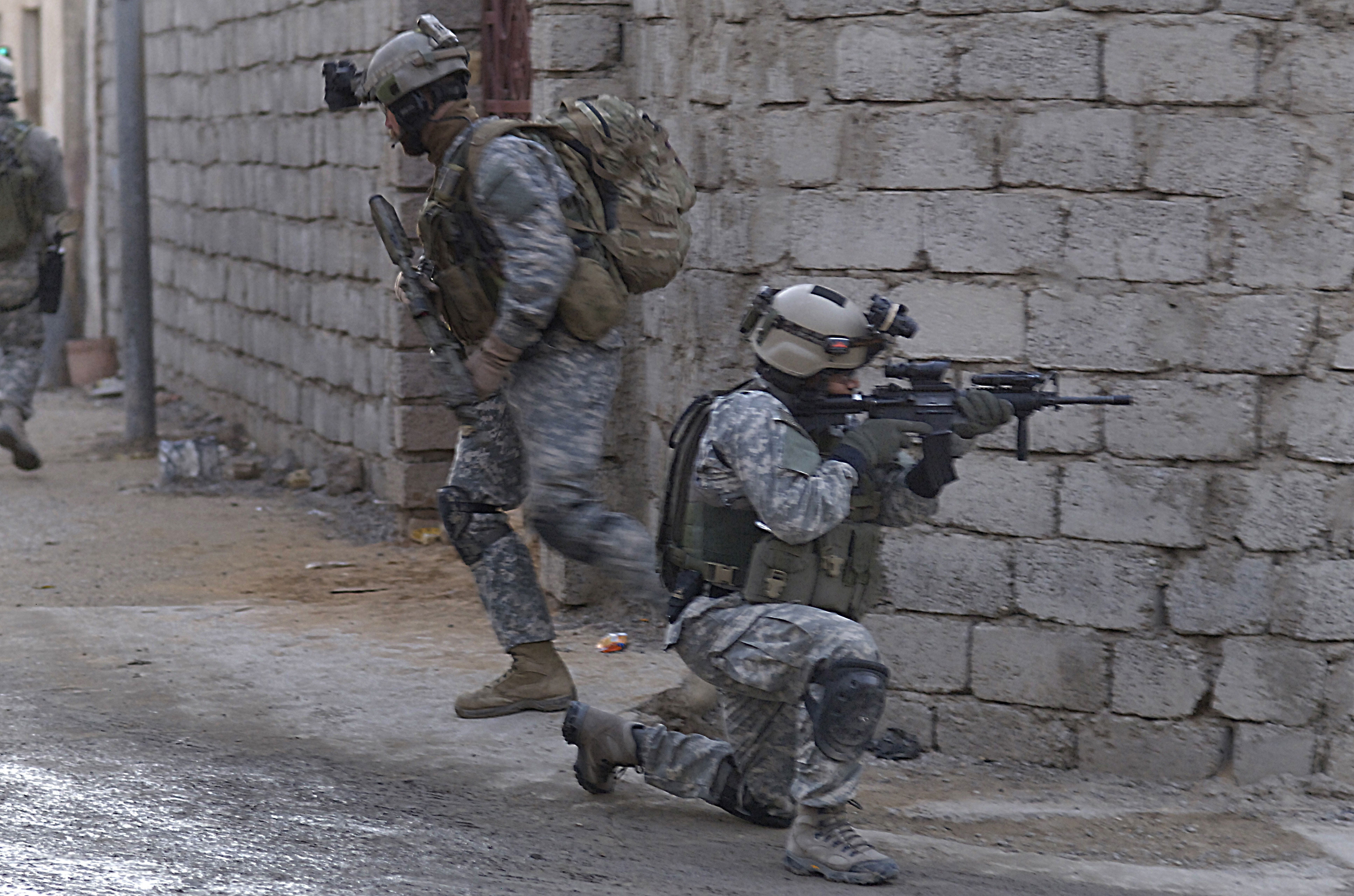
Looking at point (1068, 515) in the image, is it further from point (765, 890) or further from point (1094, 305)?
point (765, 890)

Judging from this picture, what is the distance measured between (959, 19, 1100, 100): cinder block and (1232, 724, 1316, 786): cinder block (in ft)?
5.65

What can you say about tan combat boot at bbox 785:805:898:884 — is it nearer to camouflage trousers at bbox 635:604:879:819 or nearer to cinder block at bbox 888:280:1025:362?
camouflage trousers at bbox 635:604:879:819

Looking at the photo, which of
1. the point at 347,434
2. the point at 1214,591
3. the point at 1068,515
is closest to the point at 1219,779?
the point at 1214,591

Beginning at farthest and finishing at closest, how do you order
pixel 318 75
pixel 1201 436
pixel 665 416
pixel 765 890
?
pixel 318 75 < pixel 665 416 < pixel 1201 436 < pixel 765 890

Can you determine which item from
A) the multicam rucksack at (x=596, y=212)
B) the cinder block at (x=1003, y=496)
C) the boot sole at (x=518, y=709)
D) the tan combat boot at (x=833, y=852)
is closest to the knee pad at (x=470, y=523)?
the boot sole at (x=518, y=709)

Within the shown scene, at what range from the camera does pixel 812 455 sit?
12.1ft

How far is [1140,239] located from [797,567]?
141cm

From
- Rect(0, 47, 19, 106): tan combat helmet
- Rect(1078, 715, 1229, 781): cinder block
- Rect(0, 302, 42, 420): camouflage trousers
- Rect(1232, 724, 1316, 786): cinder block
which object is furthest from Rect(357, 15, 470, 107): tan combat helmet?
Rect(0, 302, 42, 420): camouflage trousers

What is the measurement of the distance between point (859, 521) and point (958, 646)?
3.37 feet

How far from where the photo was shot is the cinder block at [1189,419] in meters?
4.43

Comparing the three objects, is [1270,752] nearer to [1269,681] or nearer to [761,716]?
[1269,681]

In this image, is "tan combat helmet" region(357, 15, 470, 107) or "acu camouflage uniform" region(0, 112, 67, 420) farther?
"acu camouflage uniform" region(0, 112, 67, 420)

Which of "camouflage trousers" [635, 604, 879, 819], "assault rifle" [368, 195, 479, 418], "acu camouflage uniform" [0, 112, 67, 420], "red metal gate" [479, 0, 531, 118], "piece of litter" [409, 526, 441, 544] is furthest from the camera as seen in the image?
"acu camouflage uniform" [0, 112, 67, 420]

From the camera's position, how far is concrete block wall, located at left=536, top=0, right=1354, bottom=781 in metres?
4.38
